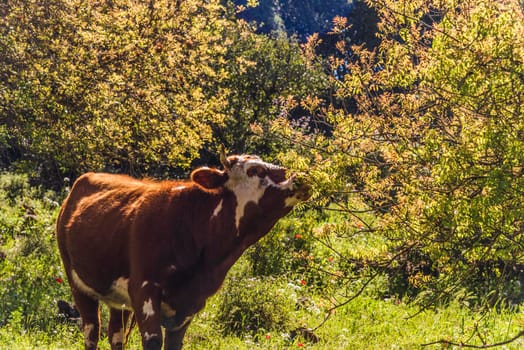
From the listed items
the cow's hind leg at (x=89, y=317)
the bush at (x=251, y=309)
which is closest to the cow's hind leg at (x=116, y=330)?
the cow's hind leg at (x=89, y=317)

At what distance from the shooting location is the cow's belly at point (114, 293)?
6.31 m

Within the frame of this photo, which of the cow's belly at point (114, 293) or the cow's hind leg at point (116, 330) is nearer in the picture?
the cow's belly at point (114, 293)

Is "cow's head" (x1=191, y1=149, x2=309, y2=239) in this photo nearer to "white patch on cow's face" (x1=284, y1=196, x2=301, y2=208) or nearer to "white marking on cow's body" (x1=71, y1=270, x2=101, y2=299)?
"white patch on cow's face" (x1=284, y1=196, x2=301, y2=208)

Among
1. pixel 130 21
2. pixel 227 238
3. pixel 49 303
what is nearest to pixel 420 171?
pixel 227 238

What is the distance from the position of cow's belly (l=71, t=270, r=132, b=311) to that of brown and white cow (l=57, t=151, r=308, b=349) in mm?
13

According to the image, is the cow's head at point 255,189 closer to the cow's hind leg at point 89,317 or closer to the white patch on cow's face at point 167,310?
the white patch on cow's face at point 167,310

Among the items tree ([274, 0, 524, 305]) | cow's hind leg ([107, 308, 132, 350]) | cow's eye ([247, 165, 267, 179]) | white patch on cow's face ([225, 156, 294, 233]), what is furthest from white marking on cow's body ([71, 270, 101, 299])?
tree ([274, 0, 524, 305])

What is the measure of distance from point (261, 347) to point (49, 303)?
298 centimetres

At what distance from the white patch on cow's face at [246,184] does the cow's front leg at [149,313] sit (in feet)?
2.94

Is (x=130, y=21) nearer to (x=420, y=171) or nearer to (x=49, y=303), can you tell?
(x=49, y=303)

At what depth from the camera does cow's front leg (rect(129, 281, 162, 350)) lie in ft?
19.2

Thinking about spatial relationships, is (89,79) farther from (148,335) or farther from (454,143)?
(454,143)

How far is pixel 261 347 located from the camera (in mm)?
8203

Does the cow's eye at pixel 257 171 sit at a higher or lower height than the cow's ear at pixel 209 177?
higher
